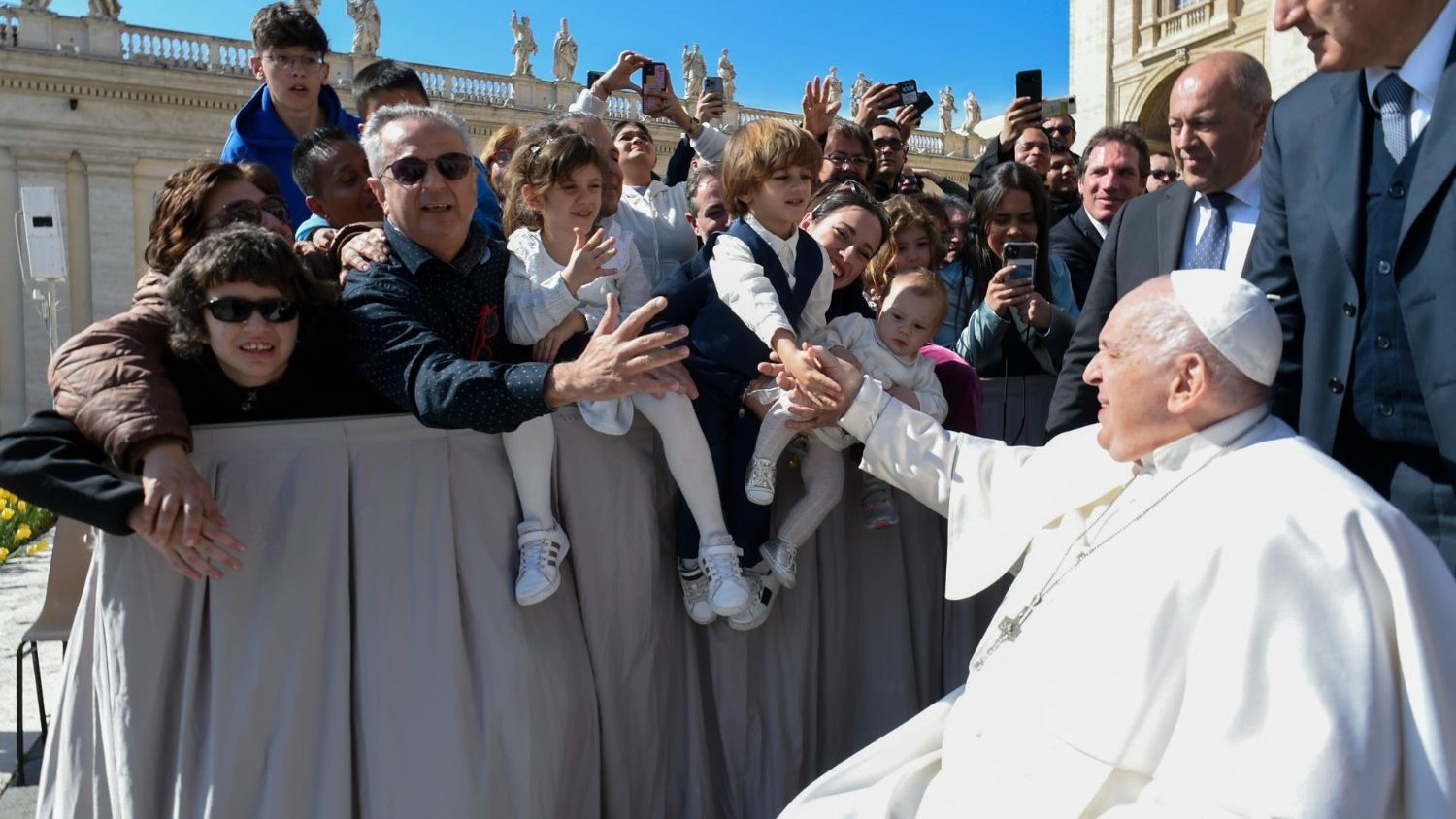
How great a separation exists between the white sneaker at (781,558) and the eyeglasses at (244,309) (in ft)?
5.62

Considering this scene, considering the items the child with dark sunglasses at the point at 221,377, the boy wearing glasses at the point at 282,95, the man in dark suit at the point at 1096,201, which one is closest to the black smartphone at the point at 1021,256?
the man in dark suit at the point at 1096,201

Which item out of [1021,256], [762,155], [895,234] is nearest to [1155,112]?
[895,234]

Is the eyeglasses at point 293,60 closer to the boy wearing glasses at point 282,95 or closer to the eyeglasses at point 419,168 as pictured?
the boy wearing glasses at point 282,95

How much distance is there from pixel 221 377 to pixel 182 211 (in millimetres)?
894

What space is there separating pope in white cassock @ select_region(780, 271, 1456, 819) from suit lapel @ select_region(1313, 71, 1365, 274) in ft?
1.41

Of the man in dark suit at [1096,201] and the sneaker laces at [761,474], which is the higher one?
the man in dark suit at [1096,201]

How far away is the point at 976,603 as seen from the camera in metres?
4.35

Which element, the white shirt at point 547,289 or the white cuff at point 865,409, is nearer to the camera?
the white cuff at point 865,409

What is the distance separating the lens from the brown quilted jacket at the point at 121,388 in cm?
262

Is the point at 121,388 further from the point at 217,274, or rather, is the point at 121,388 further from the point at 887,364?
the point at 887,364

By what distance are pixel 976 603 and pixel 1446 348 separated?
2316 millimetres

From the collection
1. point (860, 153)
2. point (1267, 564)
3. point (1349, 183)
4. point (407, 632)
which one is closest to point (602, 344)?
point (407, 632)

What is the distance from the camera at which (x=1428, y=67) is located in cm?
241

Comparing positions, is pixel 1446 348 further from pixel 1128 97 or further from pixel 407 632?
pixel 1128 97
